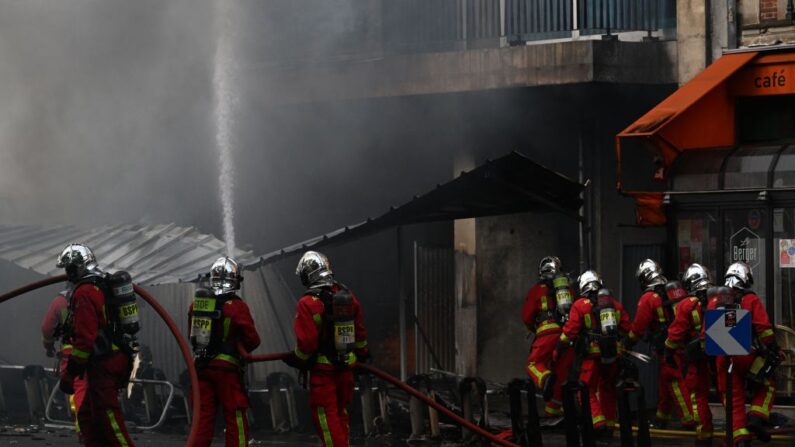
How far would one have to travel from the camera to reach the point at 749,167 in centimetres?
1464

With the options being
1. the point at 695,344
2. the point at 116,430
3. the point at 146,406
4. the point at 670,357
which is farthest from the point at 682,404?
the point at 116,430

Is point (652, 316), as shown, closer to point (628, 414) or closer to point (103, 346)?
point (628, 414)

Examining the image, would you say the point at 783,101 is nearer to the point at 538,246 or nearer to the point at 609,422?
the point at 538,246

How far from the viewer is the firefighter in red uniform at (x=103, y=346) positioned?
10266 millimetres

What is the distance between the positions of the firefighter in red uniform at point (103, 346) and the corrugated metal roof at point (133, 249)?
3.86m

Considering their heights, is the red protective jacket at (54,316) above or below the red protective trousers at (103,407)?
above

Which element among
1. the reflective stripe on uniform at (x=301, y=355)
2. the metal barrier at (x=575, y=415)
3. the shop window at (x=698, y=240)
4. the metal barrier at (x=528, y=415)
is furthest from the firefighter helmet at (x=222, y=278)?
the shop window at (x=698, y=240)

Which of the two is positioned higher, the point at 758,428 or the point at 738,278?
the point at 738,278

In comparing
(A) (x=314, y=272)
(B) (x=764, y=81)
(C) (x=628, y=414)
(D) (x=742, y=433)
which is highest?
(B) (x=764, y=81)

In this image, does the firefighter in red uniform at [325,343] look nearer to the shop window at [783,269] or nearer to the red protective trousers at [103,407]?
the red protective trousers at [103,407]

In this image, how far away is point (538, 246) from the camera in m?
17.3

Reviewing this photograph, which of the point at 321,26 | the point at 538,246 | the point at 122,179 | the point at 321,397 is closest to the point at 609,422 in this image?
the point at 321,397

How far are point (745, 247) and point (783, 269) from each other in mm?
424

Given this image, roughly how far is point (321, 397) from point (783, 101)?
24.1ft
